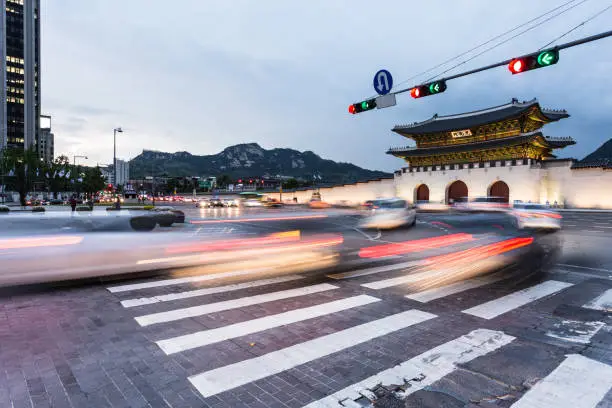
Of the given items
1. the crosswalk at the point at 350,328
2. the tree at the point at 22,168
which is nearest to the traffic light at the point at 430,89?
the crosswalk at the point at 350,328

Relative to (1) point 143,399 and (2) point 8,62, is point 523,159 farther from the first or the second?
(2) point 8,62

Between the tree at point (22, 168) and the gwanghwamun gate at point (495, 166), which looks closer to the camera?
the gwanghwamun gate at point (495, 166)

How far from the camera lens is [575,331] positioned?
5.05 metres

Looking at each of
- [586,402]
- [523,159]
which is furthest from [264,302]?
[523,159]

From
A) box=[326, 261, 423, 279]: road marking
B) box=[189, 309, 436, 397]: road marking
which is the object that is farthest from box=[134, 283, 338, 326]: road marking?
box=[189, 309, 436, 397]: road marking

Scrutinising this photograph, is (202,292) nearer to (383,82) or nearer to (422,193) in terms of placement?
(383,82)

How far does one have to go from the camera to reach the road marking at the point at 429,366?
3380mm

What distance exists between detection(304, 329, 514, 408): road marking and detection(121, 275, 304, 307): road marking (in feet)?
13.6

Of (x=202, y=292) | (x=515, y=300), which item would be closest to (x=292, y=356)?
(x=202, y=292)

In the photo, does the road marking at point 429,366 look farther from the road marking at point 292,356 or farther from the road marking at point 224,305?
the road marking at point 224,305

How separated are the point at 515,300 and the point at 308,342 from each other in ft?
14.4

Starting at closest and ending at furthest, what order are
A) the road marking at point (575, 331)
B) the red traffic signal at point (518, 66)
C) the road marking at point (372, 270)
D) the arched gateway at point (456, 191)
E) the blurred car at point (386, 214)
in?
the road marking at point (575, 331), the road marking at point (372, 270), the red traffic signal at point (518, 66), the blurred car at point (386, 214), the arched gateway at point (456, 191)

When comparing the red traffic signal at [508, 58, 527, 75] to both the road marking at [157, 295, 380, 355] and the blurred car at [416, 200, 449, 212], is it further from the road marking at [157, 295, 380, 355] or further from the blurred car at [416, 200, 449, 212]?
the blurred car at [416, 200, 449, 212]

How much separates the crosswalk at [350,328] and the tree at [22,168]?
51.3 m
